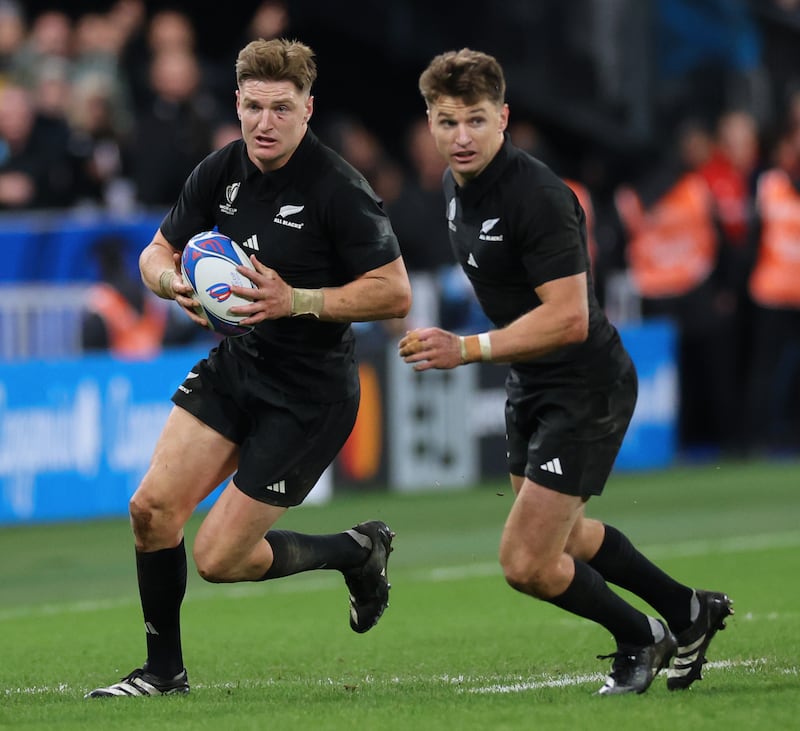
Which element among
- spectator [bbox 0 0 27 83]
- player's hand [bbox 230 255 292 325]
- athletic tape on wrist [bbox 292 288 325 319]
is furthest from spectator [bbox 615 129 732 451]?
player's hand [bbox 230 255 292 325]

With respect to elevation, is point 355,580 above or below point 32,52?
below

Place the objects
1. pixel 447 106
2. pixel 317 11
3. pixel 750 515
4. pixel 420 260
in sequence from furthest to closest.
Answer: pixel 317 11 < pixel 420 260 < pixel 750 515 < pixel 447 106

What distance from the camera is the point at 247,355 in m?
7.45

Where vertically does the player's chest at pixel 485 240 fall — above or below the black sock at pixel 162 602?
above

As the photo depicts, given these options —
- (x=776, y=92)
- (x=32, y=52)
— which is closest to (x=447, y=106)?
(x=32, y=52)

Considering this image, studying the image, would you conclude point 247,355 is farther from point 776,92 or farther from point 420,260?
point 776,92

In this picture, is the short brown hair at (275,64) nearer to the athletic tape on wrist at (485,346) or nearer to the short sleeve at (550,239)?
the short sleeve at (550,239)

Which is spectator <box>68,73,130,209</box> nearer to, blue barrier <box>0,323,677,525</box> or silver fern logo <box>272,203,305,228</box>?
blue barrier <box>0,323,677,525</box>

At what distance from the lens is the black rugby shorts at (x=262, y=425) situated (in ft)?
24.1

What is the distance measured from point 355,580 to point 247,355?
4.06 feet

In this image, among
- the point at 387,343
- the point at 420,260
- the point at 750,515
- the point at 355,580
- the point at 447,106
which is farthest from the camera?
the point at 420,260

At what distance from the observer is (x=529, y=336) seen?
6.86m

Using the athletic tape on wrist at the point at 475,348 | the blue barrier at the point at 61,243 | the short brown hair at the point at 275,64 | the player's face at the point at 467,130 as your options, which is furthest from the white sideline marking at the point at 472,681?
the blue barrier at the point at 61,243

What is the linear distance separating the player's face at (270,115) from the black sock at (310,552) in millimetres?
1586
